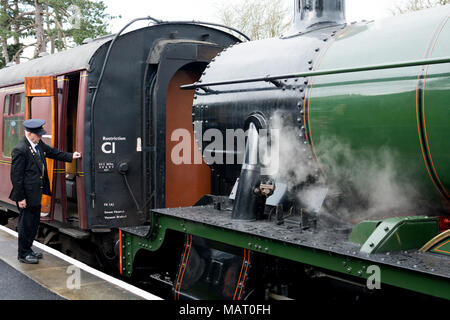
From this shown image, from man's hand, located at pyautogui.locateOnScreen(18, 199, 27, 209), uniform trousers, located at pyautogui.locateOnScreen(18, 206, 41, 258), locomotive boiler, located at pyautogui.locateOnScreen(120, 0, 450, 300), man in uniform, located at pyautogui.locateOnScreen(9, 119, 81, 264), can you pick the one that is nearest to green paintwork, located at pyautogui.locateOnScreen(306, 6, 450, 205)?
locomotive boiler, located at pyautogui.locateOnScreen(120, 0, 450, 300)

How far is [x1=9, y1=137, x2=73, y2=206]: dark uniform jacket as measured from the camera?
17.5ft

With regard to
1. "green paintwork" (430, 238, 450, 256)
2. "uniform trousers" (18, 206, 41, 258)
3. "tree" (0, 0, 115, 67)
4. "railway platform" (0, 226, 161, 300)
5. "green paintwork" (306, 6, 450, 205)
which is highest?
"tree" (0, 0, 115, 67)

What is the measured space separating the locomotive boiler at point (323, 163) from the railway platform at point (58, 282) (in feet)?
1.67

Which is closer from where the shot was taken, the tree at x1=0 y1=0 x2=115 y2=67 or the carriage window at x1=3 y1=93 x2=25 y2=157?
the carriage window at x1=3 y1=93 x2=25 y2=157

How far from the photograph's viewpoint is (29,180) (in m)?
5.41

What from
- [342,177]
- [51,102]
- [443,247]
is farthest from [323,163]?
[51,102]

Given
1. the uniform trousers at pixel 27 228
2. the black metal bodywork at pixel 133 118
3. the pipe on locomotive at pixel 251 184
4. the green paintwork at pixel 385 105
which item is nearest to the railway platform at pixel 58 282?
the uniform trousers at pixel 27 228

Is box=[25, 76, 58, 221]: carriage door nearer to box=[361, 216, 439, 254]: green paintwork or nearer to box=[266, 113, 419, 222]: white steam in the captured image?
box=[266, 113, 419, 222]: white steam

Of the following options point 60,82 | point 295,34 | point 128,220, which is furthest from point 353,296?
point 60,82

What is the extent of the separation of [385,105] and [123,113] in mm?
3412

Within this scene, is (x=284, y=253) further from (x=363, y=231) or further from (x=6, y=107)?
(x=6, y=107)

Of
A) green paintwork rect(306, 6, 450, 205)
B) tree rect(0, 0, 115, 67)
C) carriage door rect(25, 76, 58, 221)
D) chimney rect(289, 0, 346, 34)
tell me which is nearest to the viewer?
green paintwork rect(306, 6, 450, 205)

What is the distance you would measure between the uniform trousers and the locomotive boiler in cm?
154
